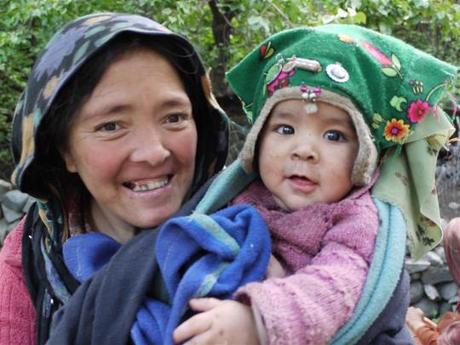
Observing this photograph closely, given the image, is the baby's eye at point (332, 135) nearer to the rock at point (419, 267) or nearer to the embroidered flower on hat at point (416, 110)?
the embroidered flower on hat at point (416, 110)

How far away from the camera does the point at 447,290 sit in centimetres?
612

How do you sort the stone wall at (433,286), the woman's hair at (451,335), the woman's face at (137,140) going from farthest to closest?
the stone wall at (433,286) < the woman's hair at (451,335) < the woman's face at (137,140)

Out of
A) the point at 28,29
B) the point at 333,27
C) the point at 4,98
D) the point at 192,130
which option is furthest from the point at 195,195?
the point at 4,98

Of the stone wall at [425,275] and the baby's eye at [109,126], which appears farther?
the stone wall at [425,275]

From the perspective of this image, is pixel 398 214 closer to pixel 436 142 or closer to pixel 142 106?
pixel 436 142

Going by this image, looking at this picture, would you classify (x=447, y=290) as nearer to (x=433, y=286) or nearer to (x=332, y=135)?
(x=433, y=286)

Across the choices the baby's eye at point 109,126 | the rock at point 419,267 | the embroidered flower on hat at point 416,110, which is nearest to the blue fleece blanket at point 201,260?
the baby's eye at point 109,126

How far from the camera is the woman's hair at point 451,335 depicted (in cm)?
299

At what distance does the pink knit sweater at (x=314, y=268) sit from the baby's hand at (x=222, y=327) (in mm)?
31

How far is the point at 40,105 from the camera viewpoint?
1875mm

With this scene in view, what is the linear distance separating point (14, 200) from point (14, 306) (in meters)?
4.20

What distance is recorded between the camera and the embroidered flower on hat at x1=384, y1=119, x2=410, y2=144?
169cm

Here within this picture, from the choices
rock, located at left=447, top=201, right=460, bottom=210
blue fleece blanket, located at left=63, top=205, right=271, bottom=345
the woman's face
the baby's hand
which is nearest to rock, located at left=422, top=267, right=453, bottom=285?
rock, located at left=447, top=201, right=460, bottom=210

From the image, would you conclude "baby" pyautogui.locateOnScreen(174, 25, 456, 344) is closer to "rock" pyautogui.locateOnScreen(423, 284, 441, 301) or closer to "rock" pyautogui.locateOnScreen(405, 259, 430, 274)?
"rock" pyautogui.locateOnScreen(405, 259, 430, 274)
